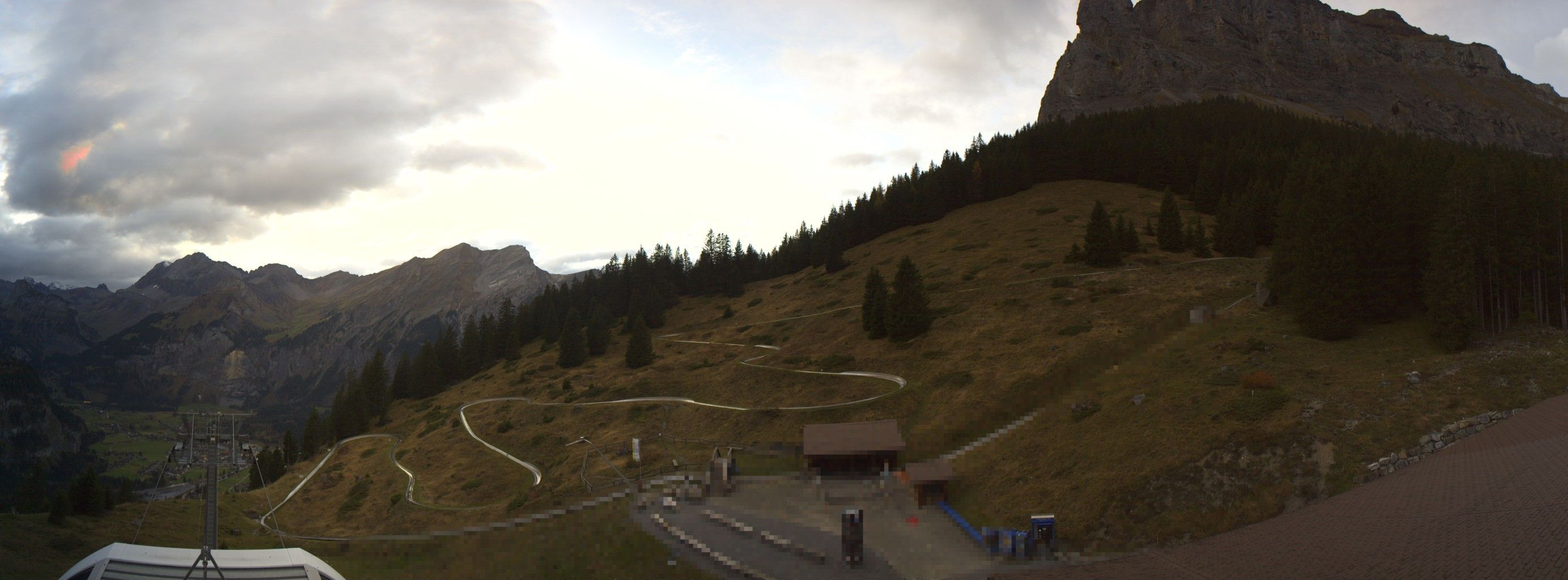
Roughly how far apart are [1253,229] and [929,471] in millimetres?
65811

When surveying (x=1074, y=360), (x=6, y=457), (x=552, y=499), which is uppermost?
(x=1074, y=360)

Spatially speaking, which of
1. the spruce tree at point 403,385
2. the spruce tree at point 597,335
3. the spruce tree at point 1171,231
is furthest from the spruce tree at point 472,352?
the spruce tree at point 1171,231

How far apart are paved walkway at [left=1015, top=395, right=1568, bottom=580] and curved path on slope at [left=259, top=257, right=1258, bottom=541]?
31484mm

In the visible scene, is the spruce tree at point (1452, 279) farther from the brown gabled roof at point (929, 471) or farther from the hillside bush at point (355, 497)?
the hillside bush at point (355, 497)

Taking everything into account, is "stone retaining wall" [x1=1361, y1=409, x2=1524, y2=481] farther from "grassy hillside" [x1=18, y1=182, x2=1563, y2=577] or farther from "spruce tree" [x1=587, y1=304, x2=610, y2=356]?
"spruce tree" [x1=587, y1=304, x2=610, y2=356]

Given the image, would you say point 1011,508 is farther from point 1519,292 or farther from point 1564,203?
point 1564,203

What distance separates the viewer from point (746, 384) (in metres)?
74.4

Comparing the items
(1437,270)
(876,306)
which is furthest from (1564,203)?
(876,306)

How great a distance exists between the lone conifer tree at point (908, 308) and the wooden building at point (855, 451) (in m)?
28.6

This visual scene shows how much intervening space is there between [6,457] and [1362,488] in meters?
244

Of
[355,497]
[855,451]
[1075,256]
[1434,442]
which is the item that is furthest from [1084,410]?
[355,497]

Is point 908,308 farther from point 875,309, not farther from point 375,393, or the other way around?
point 375,393

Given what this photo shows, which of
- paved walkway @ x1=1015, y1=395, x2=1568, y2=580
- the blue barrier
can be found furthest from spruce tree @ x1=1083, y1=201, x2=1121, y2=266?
the blue barrier

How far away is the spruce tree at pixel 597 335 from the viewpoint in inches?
4390
